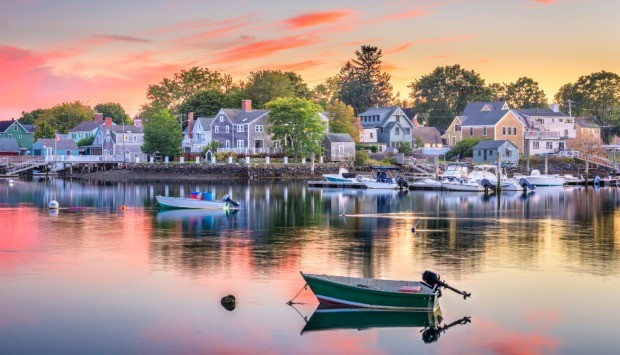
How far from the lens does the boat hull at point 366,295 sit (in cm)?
2922

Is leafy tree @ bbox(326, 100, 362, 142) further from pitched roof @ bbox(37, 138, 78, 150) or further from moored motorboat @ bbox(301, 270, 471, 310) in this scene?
moored motorboat @ bbox(301, 270, 471, 310)

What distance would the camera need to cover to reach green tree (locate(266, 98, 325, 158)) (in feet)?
442

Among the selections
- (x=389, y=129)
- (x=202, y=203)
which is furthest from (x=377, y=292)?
(x=389, y=129)

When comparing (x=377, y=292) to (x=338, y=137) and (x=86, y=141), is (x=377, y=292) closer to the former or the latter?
(x=338, y=137)

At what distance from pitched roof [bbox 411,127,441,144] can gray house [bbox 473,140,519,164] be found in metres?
32.4

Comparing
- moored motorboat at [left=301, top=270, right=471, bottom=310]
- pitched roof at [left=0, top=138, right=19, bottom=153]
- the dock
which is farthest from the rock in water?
pitched roof at [left=0, top=138, right=19, bottom=153]

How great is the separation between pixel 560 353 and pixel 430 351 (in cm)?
414

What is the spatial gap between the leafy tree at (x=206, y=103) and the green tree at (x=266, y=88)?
6.87 metres

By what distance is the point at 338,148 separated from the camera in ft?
→ 461

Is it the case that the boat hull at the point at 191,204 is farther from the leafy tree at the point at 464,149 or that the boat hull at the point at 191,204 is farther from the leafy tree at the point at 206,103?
the leafy tree at the point at 206,103

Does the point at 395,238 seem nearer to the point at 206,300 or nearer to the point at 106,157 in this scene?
the point at 206,300

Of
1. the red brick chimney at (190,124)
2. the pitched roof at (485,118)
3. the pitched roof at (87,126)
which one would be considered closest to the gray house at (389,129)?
the pitched roof at (485,118)

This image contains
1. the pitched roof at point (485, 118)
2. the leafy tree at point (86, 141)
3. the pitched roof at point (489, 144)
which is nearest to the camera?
the pitched roof at point (489, 144)

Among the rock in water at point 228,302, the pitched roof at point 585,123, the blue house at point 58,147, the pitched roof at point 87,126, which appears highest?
the pitched roof at point 87,126
